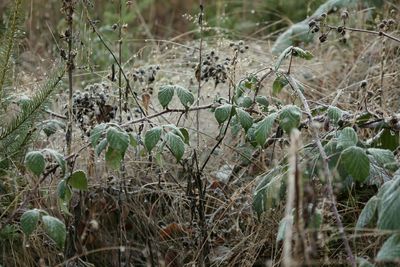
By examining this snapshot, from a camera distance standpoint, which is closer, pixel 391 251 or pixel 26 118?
pixel 391 251

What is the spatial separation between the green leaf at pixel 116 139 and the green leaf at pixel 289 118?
1.36ft

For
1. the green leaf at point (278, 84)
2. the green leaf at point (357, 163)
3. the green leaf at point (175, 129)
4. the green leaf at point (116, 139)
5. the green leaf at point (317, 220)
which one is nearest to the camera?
the green leaf at point (317, 220)

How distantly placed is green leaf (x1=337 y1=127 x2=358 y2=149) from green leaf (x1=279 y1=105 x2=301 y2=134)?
0.12m

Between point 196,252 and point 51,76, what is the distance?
0.70 metres

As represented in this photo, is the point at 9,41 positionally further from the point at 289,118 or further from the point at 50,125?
the point at 289,118

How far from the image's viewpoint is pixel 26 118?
210cm

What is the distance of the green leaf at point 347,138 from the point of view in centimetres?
178

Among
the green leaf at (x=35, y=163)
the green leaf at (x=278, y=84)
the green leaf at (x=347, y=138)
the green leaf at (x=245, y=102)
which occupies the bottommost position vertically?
the green leaf at (x=35, y=163)

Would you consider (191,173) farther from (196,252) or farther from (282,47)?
(282,47)

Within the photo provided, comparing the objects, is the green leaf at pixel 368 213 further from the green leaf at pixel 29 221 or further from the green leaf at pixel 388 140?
the green leaf at pixel 29 221

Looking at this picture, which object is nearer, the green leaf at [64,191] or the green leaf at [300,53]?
the green leaf at [64,191]

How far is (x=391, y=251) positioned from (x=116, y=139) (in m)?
0.73

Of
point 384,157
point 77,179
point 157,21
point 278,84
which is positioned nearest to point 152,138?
point 77,179

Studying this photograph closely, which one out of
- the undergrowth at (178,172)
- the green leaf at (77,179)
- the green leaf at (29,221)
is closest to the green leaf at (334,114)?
the undergrowth at (178,172)
